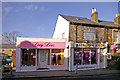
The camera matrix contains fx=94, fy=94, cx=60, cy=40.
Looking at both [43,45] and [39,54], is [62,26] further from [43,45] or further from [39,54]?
[39,54]

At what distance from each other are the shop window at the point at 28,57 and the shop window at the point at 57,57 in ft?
Result: 8.21

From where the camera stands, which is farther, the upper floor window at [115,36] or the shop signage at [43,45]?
the upper floor window at [115,36]

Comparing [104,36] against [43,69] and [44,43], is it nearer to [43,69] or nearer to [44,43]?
[44,43]

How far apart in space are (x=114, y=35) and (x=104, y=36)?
2052mm

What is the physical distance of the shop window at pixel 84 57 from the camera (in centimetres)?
1261

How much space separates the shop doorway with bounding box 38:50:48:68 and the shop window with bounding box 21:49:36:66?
3.05 feet

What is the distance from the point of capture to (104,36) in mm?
14164

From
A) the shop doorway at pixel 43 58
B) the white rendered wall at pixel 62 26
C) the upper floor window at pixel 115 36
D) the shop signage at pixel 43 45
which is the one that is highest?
the white rendered wall at pixel 62 26

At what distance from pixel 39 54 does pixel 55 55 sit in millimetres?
2179

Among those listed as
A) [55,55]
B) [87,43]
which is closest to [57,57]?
[55,55]

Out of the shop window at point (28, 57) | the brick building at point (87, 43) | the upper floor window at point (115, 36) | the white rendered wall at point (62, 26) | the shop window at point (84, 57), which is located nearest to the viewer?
the shop window at point (28, 57)

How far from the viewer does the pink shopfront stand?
11.6 metres

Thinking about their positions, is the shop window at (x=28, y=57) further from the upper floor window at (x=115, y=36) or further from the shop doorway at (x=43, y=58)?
the upper floor window at (x=115, y=36)

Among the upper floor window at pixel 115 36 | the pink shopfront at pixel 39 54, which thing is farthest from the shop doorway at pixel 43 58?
the upper floor window at pixel 115 36
